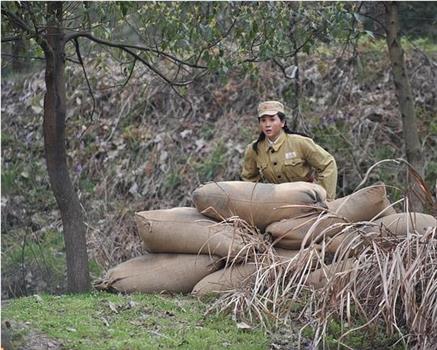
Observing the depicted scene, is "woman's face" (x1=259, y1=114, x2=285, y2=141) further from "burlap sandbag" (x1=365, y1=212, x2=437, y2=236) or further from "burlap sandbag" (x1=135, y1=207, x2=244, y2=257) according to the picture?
"burlap sandbag" (x1=365, y1=212, x2=437, y2=236)

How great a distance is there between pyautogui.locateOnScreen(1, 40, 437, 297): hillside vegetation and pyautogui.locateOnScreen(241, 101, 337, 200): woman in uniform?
8.91 feet

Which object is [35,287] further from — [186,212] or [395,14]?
[395,14]

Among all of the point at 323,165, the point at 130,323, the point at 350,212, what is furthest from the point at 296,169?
the point at 130,323

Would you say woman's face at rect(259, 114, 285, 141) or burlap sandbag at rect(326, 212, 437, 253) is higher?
woman's face at rect(259, 114, 285, 141)

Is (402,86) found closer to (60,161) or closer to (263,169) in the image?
(263,169)

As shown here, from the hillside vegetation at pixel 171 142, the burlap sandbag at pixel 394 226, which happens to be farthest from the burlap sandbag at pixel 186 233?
the hillside vegetation at pixel 171 142

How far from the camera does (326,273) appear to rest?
566cm

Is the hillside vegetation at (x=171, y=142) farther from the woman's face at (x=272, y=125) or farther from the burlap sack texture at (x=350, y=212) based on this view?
the burlap sack texture at (x=350, y=212)

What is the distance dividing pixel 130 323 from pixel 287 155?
2239 mm

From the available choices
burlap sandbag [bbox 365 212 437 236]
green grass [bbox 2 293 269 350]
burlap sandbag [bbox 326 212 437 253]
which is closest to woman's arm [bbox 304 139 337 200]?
burlap sandbag [bbox 326 212 437 253]

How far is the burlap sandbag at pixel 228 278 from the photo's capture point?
651cm

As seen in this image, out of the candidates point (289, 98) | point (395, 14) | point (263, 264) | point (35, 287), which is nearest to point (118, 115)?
point (289, 98)

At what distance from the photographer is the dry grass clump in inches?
208

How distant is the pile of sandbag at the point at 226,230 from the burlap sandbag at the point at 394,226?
0.05ft
